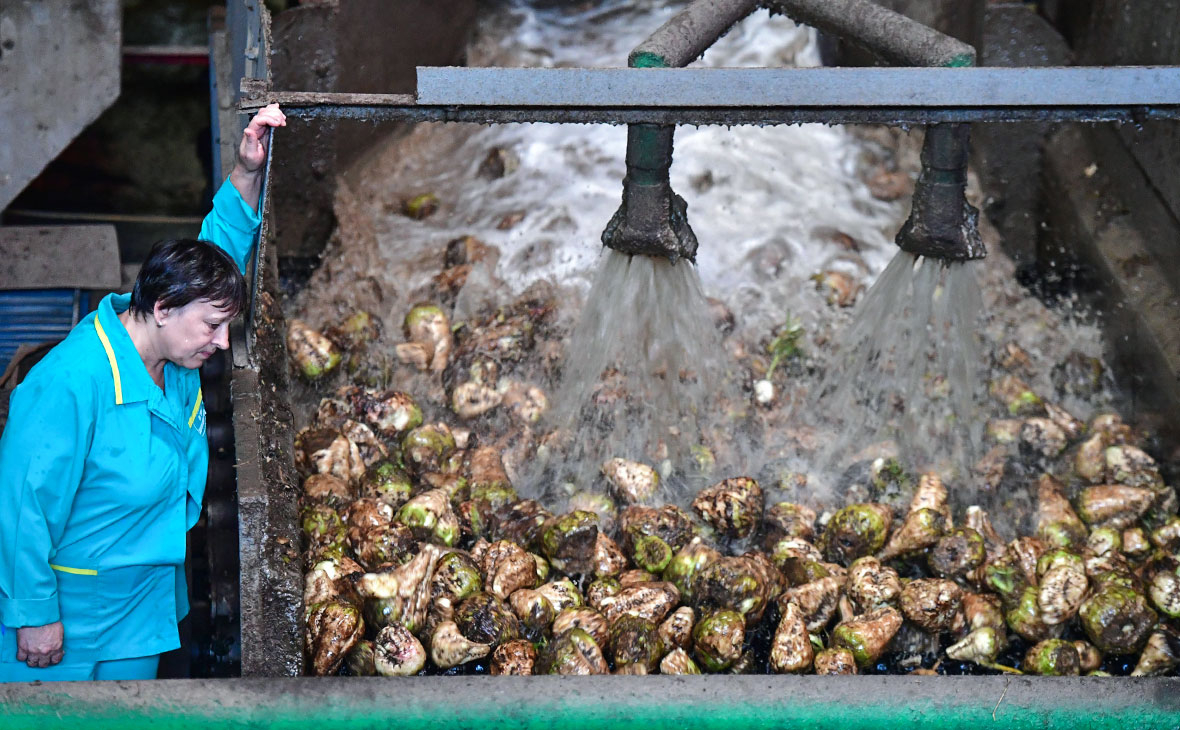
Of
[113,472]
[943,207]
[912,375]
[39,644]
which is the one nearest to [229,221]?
[113,472]

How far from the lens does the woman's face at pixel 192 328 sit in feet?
8.46

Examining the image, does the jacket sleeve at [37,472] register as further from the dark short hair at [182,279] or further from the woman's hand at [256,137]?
the woman's hand at [256,137]

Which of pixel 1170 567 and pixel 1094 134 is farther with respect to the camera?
pixel 1094 134

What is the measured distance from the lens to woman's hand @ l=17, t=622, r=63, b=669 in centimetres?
262

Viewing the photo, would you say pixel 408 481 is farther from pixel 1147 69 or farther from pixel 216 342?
pixel 1147 69

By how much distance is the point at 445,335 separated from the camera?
15.0ft

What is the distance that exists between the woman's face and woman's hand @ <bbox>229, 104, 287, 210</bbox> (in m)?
0.48

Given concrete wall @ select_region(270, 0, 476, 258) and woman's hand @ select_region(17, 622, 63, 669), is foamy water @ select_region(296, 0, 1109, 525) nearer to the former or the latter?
concrete wall @ select_region(270, 0, 476, 258)

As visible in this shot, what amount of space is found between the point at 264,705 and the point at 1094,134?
4.35 metres

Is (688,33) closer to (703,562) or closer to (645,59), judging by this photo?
(645,59)

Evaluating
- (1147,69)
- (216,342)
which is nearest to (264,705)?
(216,342)

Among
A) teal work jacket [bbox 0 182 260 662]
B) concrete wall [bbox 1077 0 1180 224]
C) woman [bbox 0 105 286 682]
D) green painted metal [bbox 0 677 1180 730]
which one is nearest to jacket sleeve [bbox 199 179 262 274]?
teal work jacket [bbox 0 182 260 662]

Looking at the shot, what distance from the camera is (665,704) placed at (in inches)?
97.8

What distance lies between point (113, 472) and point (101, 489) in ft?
0.18
